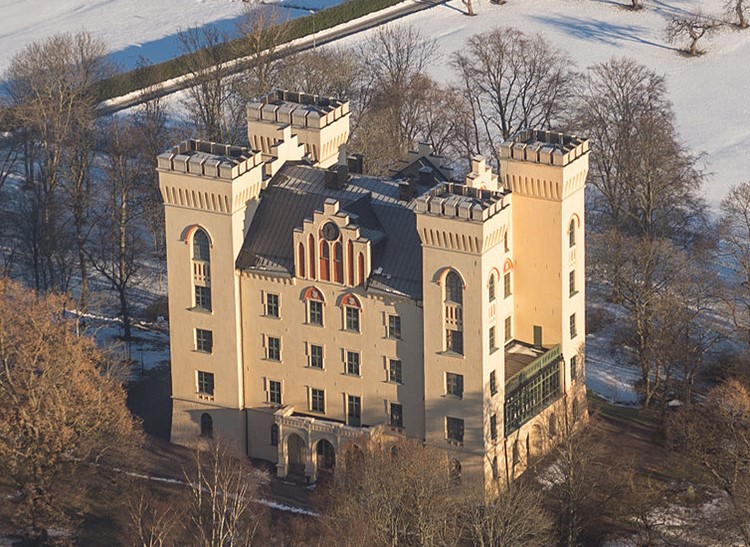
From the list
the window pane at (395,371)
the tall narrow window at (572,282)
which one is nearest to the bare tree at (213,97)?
the window pane at (395,371)

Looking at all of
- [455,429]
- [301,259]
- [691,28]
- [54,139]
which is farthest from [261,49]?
[455,429]

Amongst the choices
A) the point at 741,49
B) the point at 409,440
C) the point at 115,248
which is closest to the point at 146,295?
the point at 115,248

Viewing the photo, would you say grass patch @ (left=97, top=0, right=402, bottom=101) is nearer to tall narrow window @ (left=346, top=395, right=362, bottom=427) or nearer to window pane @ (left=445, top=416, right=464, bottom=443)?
tall narrow window @ (left=346, top=395, right=362, bottom=427)

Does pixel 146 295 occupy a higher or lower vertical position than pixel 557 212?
lower

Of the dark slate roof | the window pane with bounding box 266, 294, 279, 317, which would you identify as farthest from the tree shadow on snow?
the window pane with bounding box 266, 294, 279, 317

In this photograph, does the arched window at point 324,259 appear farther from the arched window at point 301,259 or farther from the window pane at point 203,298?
the window pane at point 203,298

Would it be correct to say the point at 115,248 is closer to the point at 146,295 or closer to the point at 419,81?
the point at 146,295
